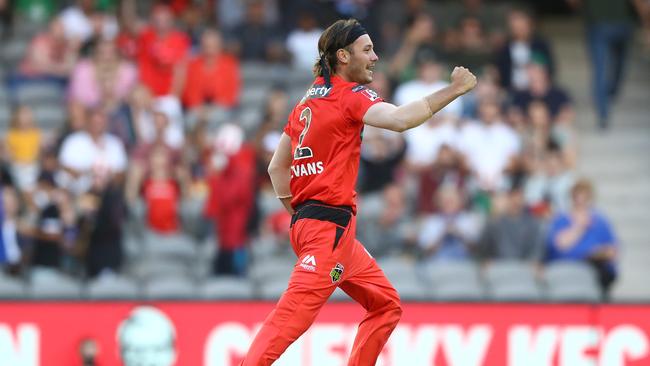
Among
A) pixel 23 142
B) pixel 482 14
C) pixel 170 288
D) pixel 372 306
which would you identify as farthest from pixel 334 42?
pixel 482 14

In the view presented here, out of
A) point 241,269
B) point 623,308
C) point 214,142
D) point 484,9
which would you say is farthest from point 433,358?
point 484,9

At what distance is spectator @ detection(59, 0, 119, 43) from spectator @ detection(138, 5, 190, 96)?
0.72 m

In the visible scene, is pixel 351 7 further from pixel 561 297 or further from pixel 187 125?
pixel 561 297

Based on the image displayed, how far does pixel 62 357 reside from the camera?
39.7 feet

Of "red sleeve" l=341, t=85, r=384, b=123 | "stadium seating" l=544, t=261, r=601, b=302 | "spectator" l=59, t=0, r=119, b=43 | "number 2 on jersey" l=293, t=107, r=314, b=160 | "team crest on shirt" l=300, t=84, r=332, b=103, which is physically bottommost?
"stadium seating" l=544, t=261, r=601, b=302

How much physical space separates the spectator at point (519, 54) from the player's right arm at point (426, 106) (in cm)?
912

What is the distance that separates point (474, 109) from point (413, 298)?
14.3 ft

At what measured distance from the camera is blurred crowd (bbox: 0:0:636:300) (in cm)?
1426

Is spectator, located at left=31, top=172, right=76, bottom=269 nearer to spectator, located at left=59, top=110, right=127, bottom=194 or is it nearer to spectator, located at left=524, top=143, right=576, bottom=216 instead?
spectator, located at left=59, top=110, right=127, bottom=194

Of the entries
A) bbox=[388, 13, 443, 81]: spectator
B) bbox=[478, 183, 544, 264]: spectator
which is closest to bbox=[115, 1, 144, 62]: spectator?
bbox=[388, 13, 443, 81]: spectator

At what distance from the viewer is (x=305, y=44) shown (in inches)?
674

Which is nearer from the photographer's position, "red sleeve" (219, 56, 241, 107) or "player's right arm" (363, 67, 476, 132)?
"player's right arm" (363, 67, 476, 132)

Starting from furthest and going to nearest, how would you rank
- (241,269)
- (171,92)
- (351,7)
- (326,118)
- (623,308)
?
(351,7) → (171,92) → (241,269) → (623,308) → (326,118)

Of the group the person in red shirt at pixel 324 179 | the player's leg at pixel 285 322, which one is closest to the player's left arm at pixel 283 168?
the person in red shirt at pixel 324 179
